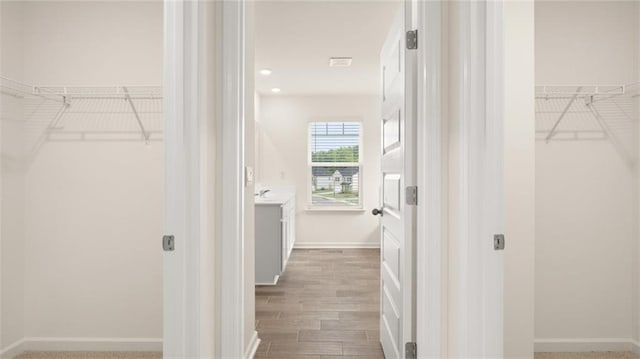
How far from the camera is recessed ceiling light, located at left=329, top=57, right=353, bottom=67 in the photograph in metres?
4.56

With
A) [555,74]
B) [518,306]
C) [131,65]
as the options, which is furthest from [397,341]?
[131,65]

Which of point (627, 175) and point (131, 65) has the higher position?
point (131, 65)

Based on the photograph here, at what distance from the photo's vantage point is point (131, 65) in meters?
2.58

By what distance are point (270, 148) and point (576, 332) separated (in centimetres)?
507

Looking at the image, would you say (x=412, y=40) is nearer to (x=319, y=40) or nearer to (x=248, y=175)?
(x=248, y=175)

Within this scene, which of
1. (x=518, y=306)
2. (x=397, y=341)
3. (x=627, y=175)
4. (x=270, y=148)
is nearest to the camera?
(x=518, y=306)

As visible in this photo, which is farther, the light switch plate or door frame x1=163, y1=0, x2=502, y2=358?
the light switch plate

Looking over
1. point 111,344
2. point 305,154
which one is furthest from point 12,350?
point 305,154

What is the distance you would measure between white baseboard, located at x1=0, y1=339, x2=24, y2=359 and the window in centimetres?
457

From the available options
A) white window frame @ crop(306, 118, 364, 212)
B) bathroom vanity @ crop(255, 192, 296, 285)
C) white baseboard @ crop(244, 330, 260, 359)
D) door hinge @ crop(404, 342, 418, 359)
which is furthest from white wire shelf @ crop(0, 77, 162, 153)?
white window frame @ crop(306, 118, 364, 212)

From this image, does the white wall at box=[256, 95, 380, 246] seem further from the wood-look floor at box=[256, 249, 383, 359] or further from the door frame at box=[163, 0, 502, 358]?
the door frame at box=[163, 0, 502, 358]

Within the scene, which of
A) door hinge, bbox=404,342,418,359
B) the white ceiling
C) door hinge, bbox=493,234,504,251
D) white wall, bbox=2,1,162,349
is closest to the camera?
door hinge, bbox=493,234,504,251

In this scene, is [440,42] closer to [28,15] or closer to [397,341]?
[397,341]

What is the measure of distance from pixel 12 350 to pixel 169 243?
1935mm
